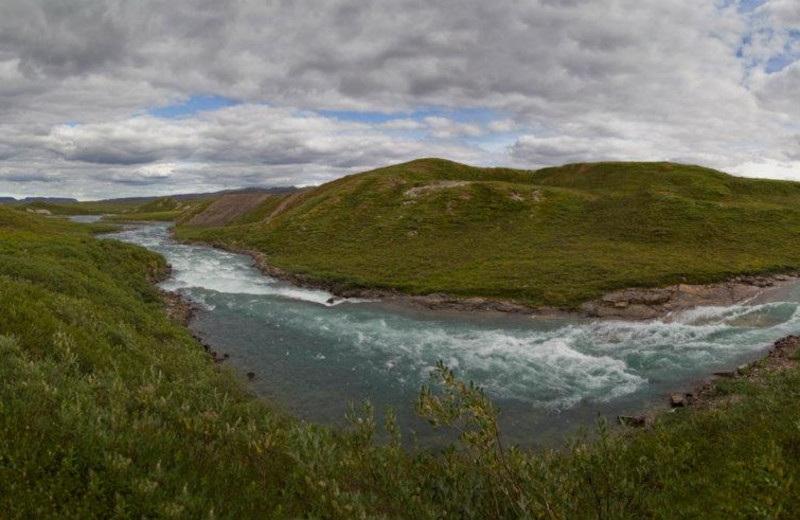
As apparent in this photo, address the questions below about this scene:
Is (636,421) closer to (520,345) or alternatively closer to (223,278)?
(520,345)

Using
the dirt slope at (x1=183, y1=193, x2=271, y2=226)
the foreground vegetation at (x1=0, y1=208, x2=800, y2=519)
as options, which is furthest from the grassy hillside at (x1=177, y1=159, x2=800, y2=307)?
the dirt slope at (x1=183, y1=193, x2=271, y2=226)

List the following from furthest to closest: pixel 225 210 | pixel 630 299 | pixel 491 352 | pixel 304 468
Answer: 1. pixel 225 210
2. pixel 630 299
3. pixel 491 352
4. pixel 304 468

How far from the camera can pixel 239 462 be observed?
7703 millimetres

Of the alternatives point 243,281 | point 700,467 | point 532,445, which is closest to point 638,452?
point 700,467

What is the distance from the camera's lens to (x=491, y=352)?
29.3 metres

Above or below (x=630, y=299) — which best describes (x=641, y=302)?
below

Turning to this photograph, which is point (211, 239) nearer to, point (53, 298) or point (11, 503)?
point (53, 298)

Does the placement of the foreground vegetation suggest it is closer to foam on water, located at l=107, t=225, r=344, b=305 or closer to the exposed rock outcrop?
the exposed rock outcrop

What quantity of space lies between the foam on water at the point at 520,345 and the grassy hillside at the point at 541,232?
6.94 metres

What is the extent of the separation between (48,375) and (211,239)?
8698 centimetres

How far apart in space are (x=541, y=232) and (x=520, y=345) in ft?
136

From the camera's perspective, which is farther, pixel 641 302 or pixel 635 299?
pixel 635 299

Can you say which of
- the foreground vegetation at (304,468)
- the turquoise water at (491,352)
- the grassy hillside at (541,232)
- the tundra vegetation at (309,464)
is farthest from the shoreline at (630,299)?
the foreground vegetation at (304,468)

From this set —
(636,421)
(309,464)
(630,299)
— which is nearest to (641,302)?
(630,299)
